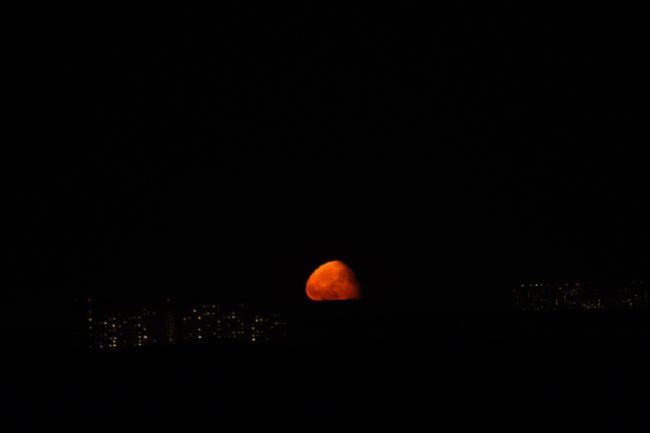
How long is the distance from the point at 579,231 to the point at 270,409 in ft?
14.8

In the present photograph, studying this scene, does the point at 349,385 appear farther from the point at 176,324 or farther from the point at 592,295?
the point at 592,295

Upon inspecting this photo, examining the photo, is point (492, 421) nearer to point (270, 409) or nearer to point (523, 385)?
point (523, 385)

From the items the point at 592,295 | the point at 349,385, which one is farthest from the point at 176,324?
the point at 592,295

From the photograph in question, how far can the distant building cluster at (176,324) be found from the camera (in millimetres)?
2793

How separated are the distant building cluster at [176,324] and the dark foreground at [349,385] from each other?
380 mm

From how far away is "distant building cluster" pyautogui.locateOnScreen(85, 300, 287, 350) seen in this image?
279 centimetres

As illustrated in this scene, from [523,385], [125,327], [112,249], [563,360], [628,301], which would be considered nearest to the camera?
[523,385]

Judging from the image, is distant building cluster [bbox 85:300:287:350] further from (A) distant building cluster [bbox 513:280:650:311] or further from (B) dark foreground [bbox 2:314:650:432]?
(A) distant building cluster [bbox 513:280:650:311]

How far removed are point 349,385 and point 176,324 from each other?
1147 millimetres

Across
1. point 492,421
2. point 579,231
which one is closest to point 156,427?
point 492,421

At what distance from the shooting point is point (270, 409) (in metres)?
1.86

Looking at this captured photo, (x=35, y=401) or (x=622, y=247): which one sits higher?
(x=622, y=247)

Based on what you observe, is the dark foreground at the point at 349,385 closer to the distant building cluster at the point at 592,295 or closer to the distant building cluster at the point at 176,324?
the distant building cluster at the point at 176,324

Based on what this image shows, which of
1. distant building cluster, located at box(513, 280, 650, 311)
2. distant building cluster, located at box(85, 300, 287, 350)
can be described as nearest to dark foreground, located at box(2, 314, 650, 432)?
distant building cluster, located at box(85, 300, 287, 350)
